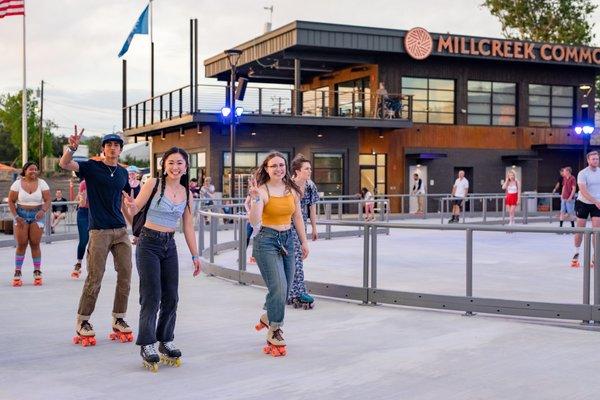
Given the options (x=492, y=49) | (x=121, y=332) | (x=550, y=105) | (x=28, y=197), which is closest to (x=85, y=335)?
(x=121, y=332)

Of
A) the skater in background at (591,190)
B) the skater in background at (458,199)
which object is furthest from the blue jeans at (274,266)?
the skater in background at (458,199)

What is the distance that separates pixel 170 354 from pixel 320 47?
27936mm

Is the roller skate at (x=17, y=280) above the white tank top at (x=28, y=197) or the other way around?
the other way around

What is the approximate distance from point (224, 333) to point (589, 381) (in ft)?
11.1

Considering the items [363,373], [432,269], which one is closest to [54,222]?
[432,269]

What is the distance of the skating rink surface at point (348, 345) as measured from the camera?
5660mm

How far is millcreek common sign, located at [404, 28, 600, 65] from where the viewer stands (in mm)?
35125

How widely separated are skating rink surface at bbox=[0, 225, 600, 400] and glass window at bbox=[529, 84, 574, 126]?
29805 mm

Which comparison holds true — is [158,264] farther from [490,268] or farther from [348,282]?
[348,282]

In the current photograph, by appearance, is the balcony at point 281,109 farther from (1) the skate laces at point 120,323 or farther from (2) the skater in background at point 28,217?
(1) the skate laces at point 120,323

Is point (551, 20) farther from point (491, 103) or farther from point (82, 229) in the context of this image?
point (82, 229)

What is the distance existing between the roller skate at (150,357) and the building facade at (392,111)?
24.3m

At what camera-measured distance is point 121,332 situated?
7293 mm

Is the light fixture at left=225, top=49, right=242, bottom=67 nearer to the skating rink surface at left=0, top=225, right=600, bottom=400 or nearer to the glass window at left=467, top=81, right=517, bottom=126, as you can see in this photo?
the skating rink surface at left=0, top=225, right=600, bottom=400
